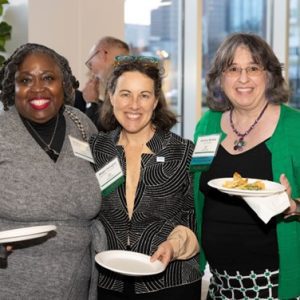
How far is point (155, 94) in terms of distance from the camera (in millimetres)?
2299

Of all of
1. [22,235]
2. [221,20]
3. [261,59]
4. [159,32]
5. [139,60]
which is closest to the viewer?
[22,235]

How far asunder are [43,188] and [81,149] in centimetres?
29

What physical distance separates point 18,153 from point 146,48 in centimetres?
385

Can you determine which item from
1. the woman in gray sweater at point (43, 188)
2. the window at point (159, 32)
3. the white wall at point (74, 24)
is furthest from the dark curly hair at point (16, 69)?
the window at point (159, 32)

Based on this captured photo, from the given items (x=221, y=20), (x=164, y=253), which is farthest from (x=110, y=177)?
(x=221, y=20)

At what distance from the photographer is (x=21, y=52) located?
2.14 metres

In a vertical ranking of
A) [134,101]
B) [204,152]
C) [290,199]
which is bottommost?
[290,199]

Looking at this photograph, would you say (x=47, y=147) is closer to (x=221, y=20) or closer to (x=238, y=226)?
(x=238, y=226)

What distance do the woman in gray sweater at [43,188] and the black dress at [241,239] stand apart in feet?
1.61

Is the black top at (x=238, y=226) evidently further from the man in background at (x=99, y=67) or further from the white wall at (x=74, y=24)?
the white wall at (x=74, y=24)

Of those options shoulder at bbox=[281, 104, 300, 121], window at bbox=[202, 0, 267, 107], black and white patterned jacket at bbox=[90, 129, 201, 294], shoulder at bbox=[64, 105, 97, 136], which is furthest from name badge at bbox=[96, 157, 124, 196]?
window at bbox=[202, 0, 267, 107]

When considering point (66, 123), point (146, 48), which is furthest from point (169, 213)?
point (146, 48)

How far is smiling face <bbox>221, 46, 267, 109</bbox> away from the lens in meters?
2.18

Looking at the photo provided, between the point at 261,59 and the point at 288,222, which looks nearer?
the point at 288,222
